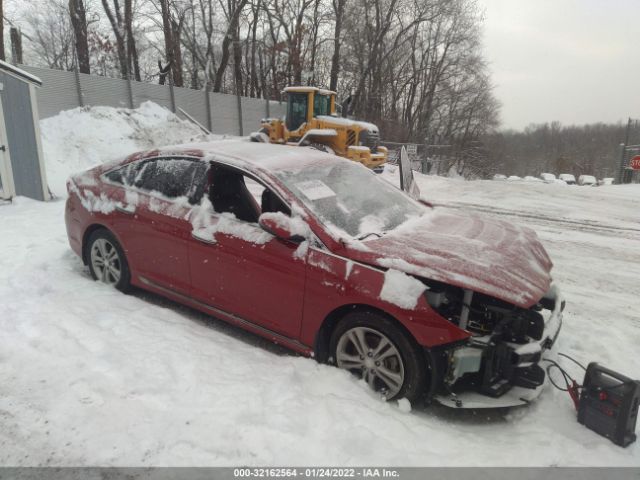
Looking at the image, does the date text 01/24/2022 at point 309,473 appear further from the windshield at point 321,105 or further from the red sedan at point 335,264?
the windshield at point 321,105

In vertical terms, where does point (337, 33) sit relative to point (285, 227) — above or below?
above

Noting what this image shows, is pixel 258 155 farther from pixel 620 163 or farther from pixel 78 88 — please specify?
pixel 620 163

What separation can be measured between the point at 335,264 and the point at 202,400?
1203mm

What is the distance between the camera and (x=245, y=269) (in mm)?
3348


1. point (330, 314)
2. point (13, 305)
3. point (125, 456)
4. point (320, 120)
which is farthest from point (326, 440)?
point (320, 120)

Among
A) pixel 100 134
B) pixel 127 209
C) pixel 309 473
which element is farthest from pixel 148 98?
pixel 309 473

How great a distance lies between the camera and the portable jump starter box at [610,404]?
2535 millimetres

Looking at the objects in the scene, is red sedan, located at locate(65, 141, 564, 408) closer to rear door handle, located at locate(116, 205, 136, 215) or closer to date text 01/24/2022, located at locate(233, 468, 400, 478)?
rear door handle, located at locate(116, 205, 136, 215)

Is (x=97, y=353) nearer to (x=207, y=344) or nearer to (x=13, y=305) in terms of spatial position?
(x=207, y=344)

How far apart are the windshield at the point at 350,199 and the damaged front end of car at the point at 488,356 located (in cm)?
80

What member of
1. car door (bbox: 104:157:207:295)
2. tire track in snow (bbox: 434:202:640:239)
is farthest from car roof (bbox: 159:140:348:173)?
tire track in snow (bbox: 434:202:640:239)

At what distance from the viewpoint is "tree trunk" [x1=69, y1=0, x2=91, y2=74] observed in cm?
2180

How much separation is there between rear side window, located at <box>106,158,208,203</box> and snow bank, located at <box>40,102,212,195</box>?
7.44 metres

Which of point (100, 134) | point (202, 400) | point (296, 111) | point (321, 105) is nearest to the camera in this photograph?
point (202, 400)
